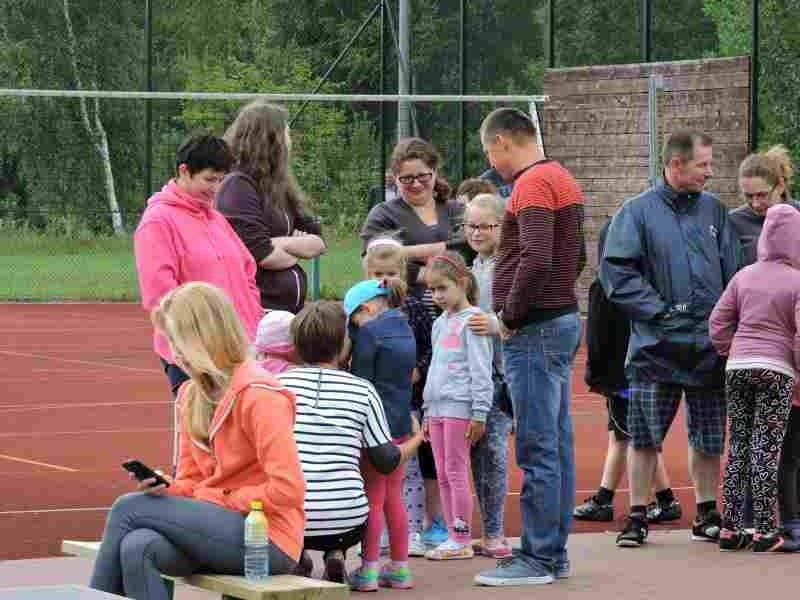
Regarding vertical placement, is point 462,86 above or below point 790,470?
above

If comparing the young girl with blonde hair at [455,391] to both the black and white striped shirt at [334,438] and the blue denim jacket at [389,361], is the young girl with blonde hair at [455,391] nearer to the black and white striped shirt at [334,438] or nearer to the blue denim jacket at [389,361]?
the blue denim jacket at [389,361]

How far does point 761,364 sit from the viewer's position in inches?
367

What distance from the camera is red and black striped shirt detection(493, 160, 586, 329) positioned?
27.4 feet

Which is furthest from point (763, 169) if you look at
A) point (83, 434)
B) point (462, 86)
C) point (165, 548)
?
point (462, 86)

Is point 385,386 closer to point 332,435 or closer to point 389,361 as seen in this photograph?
point 389,361

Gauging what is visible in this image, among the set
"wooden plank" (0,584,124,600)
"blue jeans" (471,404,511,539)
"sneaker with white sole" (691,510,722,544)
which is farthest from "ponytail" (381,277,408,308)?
"wooden plank" (0,584,124,600)

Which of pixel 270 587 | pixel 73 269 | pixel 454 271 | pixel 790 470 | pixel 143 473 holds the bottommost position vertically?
pixel 73 269

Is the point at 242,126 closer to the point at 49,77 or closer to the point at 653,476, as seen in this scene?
the point at 653,476

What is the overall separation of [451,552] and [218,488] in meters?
2.62

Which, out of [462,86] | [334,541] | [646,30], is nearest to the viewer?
[334,541]

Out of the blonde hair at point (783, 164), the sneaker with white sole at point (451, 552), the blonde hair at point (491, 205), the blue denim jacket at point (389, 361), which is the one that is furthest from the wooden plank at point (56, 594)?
the blonde hair at point (783, 164)

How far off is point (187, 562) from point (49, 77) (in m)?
41.5

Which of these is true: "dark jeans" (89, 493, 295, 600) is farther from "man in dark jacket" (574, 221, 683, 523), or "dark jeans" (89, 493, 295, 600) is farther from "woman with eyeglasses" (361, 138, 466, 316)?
"man in dark jacket" (574, 221, 683, 523)

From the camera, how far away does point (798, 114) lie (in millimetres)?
47688
